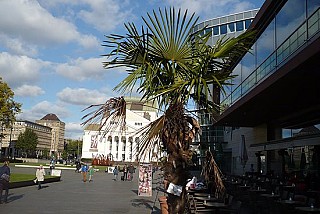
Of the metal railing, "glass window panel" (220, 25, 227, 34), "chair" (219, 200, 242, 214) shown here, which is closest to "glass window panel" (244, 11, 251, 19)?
"glass window panel" (220, 25, 227, 34)

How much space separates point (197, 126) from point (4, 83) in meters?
48.4

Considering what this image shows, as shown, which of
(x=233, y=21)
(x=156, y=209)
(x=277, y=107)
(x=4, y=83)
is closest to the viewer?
(x=156, y=209)

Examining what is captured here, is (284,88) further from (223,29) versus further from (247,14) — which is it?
(223,29)

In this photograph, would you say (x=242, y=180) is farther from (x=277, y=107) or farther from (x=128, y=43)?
(x=128, y=43)

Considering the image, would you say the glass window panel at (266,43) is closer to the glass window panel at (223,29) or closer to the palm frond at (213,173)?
the palm frond at (213,173)

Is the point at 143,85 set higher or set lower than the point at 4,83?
lower

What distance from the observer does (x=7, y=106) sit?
5094 centimetres

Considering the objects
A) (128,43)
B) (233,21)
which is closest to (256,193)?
(128,43)

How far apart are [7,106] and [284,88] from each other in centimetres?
4349

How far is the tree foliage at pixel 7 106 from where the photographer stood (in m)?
49.7

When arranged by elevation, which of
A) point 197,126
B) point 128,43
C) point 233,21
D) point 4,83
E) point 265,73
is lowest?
point 197,126

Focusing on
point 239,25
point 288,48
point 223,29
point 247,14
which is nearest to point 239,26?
point 239,25

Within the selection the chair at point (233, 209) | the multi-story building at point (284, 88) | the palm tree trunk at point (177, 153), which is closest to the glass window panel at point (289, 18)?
the multi-story building at point (284, 88)

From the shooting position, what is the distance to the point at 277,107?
21156 mm
